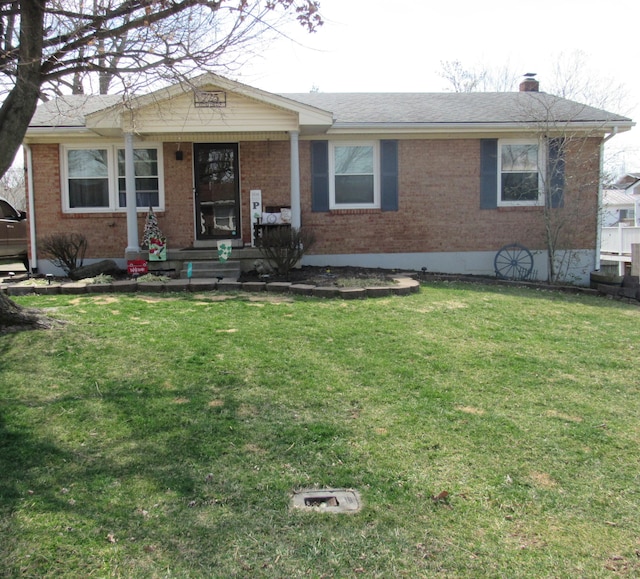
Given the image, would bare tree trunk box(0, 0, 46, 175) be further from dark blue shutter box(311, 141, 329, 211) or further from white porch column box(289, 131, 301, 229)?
dark blue shutter box(311, 141, 329, 211)

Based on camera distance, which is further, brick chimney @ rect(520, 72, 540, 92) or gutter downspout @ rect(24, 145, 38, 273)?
brick chimney @ rect(520, 72, 540, 92)

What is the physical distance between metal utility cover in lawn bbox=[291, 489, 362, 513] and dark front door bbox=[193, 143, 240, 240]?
996cm

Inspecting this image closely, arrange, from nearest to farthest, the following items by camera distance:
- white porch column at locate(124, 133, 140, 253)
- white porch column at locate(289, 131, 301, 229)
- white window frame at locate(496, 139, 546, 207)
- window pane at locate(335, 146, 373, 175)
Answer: white porch column at locate(124, 133, 140, 253), white porch column at locate(289, 131, 301, 229), window pane at locate(335, 146, 373, 175), white window frame at locate(496, 139, 546, 207)

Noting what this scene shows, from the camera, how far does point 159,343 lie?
6117mm

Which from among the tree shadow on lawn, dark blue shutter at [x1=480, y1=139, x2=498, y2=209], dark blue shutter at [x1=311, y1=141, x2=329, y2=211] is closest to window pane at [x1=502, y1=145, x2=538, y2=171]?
dark blue shutter at [x1=480, y1=139, x2=498, y2=209]

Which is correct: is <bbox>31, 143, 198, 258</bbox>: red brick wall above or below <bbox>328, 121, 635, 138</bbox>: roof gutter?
below

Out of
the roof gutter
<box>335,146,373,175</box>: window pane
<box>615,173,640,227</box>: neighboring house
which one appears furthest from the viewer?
<box>615,173,640,227</box>: neighboring house

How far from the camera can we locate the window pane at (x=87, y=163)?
12.6m

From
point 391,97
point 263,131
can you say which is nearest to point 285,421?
point 263,131

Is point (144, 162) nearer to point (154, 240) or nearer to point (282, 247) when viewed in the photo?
point (154, 240)

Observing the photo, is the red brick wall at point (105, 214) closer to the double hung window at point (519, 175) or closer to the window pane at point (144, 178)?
the window pane at point (144, 178)

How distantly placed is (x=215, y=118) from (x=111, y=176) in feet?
9.82

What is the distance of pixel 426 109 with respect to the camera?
13531mm

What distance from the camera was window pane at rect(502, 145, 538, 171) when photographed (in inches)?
523
